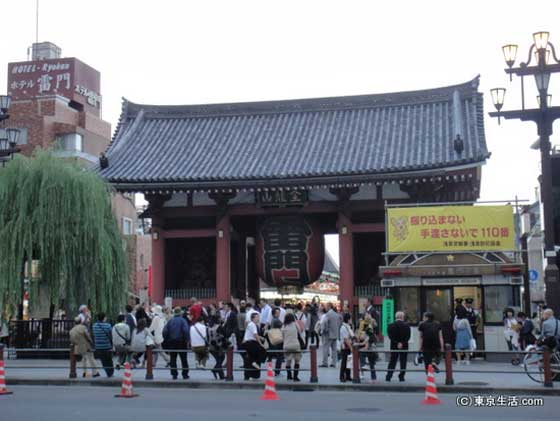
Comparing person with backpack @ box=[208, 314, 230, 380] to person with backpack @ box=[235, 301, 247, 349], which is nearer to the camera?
person with backpack @ box=[208, 314, 230, 380]

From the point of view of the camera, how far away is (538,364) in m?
16.9

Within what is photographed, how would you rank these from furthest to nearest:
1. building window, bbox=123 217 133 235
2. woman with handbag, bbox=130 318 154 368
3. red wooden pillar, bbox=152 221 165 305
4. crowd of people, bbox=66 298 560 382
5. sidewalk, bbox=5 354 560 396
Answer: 1. building window, bbox=123 217 133 235
2. red wooden pillar, bbox=152 221 165 305
3. woman with handbag, bbox=130 318 154 368
4. crowd of people, bbox=66 298 560 382
5. sidewalk, bbox=5 354 560 396

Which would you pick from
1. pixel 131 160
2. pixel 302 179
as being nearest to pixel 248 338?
pixel 302 179

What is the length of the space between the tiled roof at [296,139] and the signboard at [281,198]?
2.97 feet

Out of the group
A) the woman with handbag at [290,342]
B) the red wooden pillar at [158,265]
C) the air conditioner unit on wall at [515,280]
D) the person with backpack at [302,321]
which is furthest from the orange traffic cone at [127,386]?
the red wooden pillar at [158,265]

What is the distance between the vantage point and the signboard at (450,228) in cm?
2244

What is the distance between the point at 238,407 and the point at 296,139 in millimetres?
21187

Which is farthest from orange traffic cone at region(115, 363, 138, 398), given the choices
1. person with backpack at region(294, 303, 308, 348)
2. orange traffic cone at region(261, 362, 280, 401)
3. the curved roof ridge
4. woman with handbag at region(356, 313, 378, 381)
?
Result: the curved roof ridge

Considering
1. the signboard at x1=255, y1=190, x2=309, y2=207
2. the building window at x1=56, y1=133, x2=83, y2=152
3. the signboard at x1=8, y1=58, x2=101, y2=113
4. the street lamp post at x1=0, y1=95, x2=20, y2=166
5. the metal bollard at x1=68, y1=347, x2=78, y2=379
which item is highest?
the signboard at x1=8, y1=58, x2=101, y2=113

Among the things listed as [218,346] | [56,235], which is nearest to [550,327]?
[218,346]

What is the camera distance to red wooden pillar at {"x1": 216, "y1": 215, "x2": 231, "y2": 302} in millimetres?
30703

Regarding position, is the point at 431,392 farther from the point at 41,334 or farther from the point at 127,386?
the point at 41,334

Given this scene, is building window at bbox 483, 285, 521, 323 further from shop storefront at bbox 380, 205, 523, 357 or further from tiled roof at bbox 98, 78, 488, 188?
tiled roof at bbox 98, 78, 488, 188

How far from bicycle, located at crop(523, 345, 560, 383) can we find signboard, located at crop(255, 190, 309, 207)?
14.5 meters
